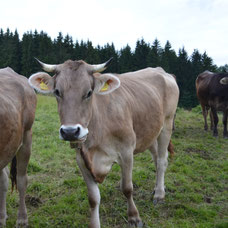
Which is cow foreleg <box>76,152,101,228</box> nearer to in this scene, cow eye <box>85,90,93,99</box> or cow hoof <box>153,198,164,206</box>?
cow eye <box>85,90,93,99</box>

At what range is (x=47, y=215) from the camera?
3.92 m

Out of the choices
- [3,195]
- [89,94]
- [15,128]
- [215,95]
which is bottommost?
[3,195]

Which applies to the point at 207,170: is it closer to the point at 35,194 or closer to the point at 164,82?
the point at 164,82

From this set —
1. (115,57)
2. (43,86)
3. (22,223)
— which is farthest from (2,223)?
(115,57)

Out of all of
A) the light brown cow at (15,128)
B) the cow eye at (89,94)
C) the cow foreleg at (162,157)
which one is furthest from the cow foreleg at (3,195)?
the cow foreleg at (162,157)

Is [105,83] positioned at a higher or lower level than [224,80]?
higher

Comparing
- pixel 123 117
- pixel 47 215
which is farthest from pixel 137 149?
pixel 47 215

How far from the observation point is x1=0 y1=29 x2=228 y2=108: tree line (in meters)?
40.1

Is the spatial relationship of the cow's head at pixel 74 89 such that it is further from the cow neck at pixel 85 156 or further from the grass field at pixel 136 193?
the grass field at pixel 136 193

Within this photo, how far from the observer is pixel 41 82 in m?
3.17

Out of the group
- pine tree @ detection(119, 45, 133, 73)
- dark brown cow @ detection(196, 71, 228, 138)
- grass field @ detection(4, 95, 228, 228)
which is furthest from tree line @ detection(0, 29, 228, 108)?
grass field @ detection(4, 95, 228, 228)

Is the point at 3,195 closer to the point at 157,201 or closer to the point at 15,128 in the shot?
the point at 15,128

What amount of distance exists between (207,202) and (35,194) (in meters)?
2.96

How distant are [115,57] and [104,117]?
132ft
